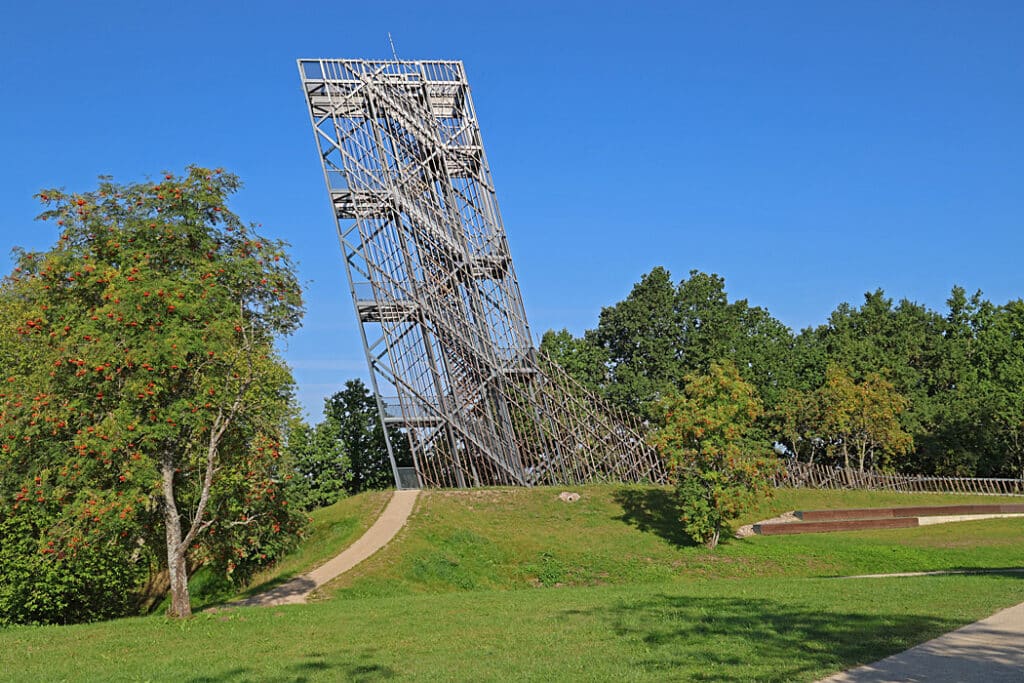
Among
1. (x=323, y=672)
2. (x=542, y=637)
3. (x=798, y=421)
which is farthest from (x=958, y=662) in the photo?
(x=798, y=421)

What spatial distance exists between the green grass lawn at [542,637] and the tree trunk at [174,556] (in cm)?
53

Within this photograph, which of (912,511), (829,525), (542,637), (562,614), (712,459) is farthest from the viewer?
(912,511)

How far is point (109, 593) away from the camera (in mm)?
24000

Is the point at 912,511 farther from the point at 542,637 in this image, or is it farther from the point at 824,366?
the point at 542,637

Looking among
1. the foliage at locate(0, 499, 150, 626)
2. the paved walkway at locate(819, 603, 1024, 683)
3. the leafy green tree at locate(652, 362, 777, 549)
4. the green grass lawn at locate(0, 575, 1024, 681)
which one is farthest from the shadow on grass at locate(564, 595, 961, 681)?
the leafy green tree at locate(652, 362, 777, 549)

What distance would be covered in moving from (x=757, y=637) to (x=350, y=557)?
16499mm

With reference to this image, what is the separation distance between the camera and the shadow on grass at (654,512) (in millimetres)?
31112

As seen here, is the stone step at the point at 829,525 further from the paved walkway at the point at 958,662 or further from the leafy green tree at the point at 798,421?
the paved walkway at the point at 958,662

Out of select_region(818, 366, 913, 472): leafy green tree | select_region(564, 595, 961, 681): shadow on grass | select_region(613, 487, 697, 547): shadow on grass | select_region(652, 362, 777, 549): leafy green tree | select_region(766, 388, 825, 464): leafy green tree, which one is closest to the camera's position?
select_region(564, 595, 961, 681): shadow on grass

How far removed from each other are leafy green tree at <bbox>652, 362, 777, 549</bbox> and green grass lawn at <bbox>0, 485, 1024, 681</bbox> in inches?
53.1

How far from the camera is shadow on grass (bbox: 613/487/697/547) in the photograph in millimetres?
31112

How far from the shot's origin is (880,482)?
47812mm

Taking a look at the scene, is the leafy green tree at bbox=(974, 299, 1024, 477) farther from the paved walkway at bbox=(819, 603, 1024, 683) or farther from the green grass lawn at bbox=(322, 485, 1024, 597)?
the paved walkway at bbox=(819, 603, 1024, 683)

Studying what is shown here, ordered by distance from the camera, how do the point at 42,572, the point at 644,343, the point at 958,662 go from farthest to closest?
the point at 644,343 → the point at 42,572 → the point at 958,662
